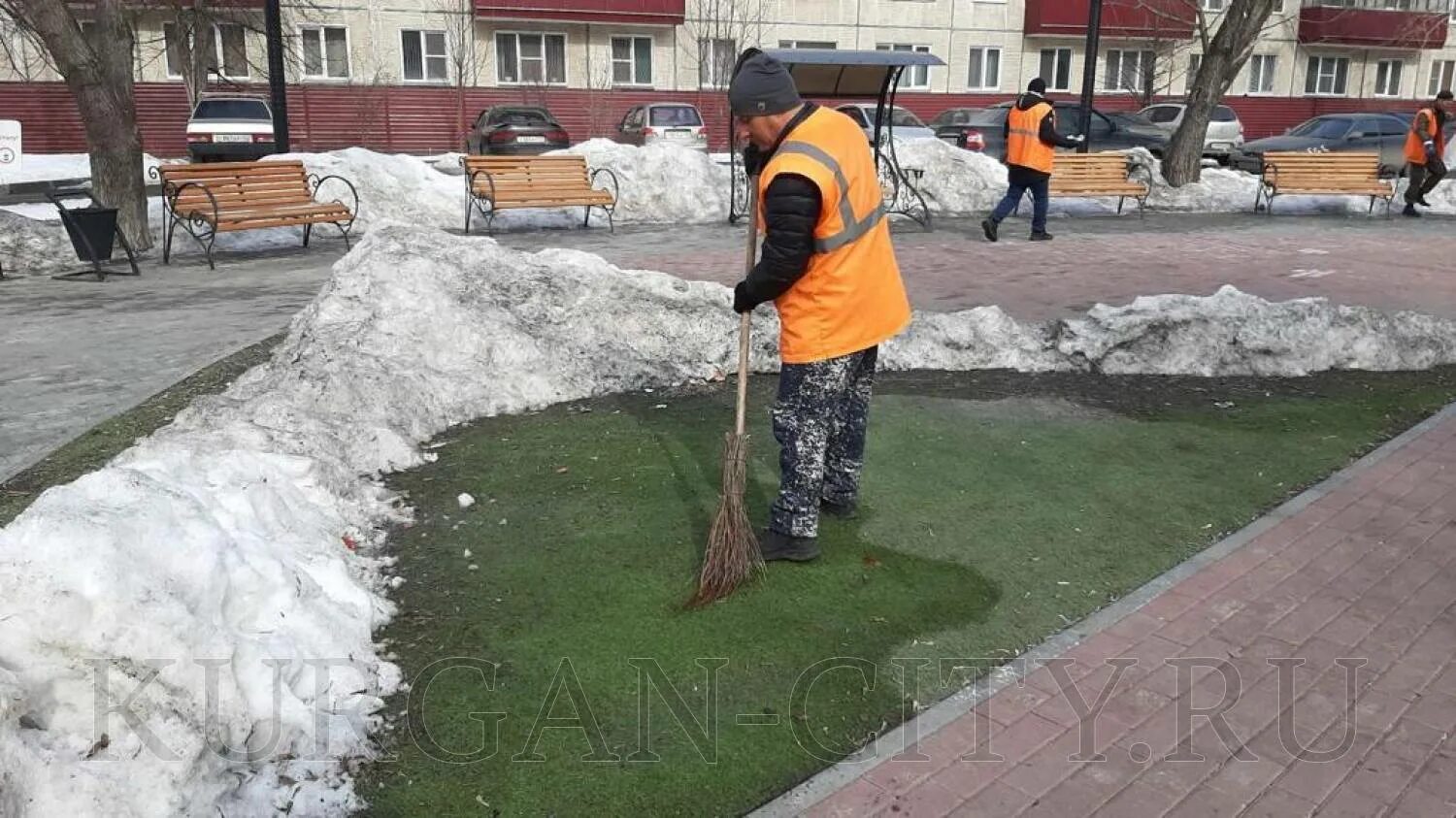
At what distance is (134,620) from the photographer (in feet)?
9.48

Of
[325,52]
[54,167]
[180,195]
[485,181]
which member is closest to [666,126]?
[325,52]

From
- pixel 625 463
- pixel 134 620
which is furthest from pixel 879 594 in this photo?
pixel 134 620

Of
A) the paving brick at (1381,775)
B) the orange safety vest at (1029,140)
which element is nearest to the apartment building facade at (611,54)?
the orange safety vest at (1029,140)

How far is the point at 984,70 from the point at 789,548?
34.4 m

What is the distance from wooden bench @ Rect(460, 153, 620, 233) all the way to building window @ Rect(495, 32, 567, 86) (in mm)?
19135

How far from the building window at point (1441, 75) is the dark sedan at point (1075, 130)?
2656 centimetres

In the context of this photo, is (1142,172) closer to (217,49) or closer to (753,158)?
(753,158)

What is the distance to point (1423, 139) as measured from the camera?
51.8 ft

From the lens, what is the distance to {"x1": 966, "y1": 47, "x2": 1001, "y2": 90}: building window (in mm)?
35562

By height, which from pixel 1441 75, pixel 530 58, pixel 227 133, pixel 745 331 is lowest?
pixel 745 331

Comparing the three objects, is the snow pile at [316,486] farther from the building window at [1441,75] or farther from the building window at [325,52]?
the building window at [1441,75]

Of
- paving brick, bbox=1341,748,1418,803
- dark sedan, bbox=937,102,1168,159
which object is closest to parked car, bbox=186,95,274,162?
dark sedan, bbox=937,102,1168,159

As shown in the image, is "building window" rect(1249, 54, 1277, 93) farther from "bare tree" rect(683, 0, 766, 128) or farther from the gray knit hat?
the gray knit hat

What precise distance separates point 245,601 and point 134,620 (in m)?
0.41
